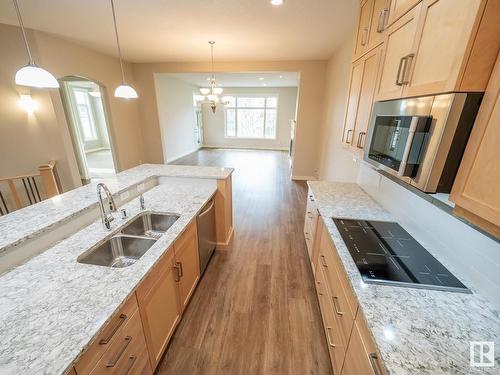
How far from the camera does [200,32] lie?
3.26m

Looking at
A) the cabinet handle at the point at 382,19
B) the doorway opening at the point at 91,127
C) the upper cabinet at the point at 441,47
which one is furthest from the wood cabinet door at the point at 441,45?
the doorway opening at the point at 91,127

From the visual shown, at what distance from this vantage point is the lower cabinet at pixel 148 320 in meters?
0.88

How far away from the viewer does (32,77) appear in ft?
4.78

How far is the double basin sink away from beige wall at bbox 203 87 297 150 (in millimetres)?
8682

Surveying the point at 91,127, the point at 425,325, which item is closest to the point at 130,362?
the point at 425,325

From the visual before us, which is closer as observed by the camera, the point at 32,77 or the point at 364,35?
the point at 32,77

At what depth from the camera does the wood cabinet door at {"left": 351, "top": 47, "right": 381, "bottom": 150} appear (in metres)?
1.56

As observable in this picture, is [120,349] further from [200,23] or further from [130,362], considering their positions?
[200,23]

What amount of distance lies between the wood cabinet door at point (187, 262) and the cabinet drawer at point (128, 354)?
0.46 meters

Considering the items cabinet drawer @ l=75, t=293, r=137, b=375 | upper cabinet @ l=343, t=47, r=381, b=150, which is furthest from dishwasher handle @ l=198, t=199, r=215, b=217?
upper cabinet @ l=343, t=47, r=381, b=150

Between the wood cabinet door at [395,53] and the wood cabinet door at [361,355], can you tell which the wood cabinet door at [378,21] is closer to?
the wood cabinet door at [395,53]

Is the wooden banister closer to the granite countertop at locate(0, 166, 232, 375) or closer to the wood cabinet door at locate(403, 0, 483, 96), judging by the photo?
the granite countertop at locate(0, 166, 232, 375)

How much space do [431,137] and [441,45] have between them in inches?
16.4

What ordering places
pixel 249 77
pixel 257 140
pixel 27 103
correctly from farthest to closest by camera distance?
1. pixel 257 140
2. pixel 249 77
3. pixel 27 103
